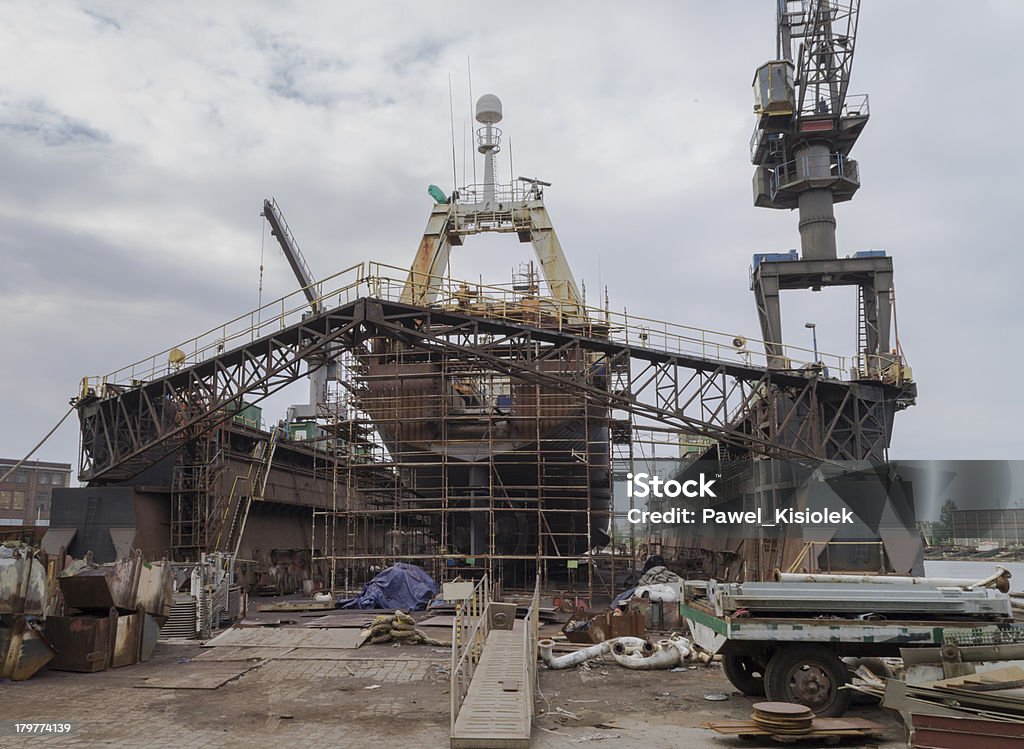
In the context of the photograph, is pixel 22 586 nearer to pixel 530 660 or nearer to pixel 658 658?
pixel 530 660

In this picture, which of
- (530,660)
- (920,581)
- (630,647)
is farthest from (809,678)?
(630,647)

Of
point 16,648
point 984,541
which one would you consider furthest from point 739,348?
point 984,541

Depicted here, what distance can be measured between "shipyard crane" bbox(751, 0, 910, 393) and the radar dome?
507 inches

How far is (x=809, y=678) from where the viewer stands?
1027cm

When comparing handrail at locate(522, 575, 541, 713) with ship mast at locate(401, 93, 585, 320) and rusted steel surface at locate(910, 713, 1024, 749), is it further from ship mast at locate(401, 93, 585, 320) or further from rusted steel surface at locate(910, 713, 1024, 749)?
ship mast at locate(401, 93, 585, 320)

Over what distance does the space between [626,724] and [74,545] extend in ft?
71.4

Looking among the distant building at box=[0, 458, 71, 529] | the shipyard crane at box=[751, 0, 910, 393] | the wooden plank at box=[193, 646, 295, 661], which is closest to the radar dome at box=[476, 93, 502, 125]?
the shipyard crane at box=[751, 0, 910, 393]

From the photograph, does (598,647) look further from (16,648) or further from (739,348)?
(739,348)

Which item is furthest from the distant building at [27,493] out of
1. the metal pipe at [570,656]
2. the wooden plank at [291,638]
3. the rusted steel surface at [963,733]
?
the rusted steel surface at [963,733]

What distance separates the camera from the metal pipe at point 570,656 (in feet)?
47.0

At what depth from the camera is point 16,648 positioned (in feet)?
42.2

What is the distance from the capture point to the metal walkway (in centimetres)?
852

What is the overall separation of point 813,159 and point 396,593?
76.2 ft

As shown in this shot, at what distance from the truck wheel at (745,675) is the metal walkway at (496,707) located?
9.84 ft
